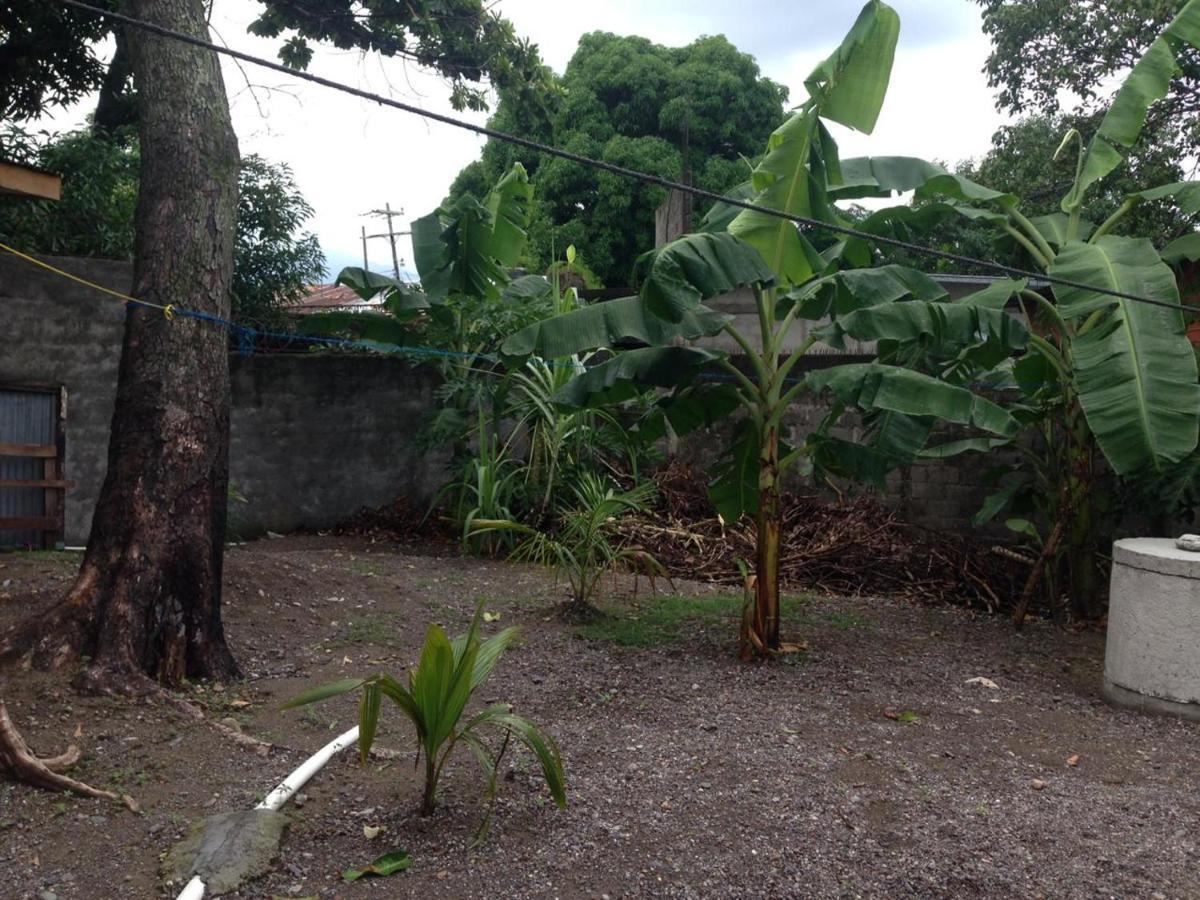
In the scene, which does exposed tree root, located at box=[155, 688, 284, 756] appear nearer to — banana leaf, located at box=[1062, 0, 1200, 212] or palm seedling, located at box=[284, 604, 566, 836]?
palm seedling, located at box=[284, 604, 566, 836]

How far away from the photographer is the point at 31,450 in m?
8.69

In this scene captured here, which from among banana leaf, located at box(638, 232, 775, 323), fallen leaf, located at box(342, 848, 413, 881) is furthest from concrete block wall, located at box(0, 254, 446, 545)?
fallen leaf, located at box(342, 848, 413, 881)

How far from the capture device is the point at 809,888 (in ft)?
12.1

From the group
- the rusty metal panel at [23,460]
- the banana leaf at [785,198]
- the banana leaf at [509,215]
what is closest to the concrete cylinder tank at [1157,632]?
the banana leaf at [785,198]

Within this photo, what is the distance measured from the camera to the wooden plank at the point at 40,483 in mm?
8500

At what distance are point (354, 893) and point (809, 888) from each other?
1.51m

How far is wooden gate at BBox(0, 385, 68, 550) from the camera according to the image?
872 centimetres

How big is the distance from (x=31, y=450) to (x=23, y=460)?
8.1 inches

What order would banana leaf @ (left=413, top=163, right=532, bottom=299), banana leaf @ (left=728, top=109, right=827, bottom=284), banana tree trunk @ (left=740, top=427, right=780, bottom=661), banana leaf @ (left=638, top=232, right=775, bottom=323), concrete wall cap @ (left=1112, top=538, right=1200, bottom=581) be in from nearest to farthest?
banana leaf @ (left=638, top=232, right=775, bottom=323)
concrete wall cap @ (left=1112, top=538, right=1200, bottom=581)
banana leaf @ (left=728, top=109, right=827, bottom=284)
banana tree trunk @ (left=740, top=427, right=780, bottom=661)
banana leaf @ (left=413, top=163, right=532, bottom=299)

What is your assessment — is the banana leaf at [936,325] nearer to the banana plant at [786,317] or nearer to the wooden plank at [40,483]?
the banana plant at [786,317]

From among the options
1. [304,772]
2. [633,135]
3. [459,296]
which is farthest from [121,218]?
[633,135]

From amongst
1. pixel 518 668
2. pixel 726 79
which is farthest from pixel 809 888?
pixel 726 79

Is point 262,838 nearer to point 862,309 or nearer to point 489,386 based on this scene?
point 862,309

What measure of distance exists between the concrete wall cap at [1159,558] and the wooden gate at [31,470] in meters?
7.81
